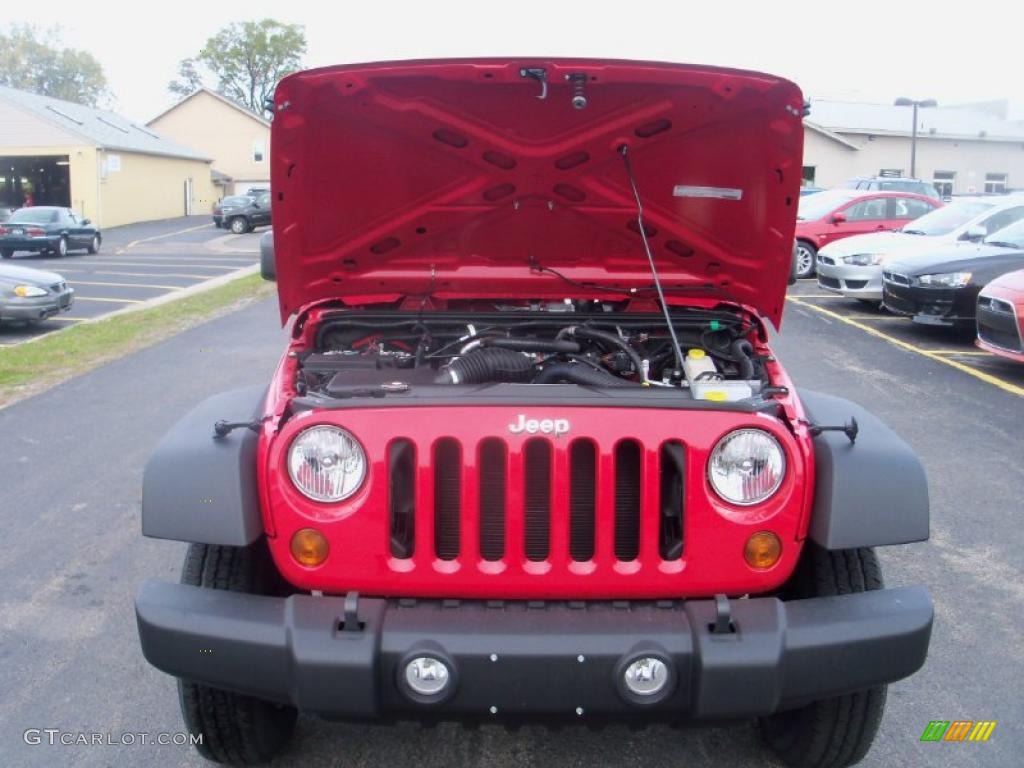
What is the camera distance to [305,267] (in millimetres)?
3600

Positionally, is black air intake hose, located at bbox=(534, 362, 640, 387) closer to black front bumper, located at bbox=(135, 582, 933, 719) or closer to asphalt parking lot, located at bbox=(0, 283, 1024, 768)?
black front bumper, located at bbox=(135, 582, 933, 719)

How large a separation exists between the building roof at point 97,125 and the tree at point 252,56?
88.6 ft

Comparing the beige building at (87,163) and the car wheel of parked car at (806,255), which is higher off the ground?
Answer: the beige building at (87,163)

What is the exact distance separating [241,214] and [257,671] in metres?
36.5

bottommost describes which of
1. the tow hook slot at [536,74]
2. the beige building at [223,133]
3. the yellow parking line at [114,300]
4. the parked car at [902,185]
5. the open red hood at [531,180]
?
the yellow parking line at [114,300]

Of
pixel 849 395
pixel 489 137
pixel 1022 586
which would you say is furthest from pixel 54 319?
pixel 1022 586

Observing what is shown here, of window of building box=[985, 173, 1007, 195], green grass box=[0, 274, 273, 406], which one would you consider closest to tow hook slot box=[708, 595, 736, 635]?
green grass box=[0, 274, 273, 406]

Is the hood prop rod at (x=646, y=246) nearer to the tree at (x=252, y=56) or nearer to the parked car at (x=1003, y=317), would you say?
the parked car at (x=1003, y=317)

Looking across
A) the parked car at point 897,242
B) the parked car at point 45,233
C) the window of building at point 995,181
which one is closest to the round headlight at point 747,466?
the parked car at point 897,242

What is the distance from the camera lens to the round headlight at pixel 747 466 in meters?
2.60

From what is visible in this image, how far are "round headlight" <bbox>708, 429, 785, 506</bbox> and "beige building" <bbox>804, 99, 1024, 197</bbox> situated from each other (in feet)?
140

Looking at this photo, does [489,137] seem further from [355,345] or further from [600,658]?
[600,658]

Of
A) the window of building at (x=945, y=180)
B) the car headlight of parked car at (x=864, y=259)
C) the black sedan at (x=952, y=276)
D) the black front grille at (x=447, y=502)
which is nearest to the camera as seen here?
the black front grille at (x=447, y=502)

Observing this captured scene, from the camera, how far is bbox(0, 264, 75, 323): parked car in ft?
38.8
